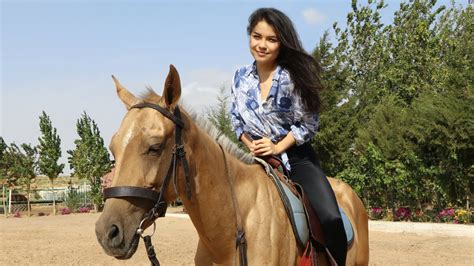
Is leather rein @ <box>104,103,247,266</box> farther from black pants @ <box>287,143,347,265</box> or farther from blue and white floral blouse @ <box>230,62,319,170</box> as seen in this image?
blue and white floral blouse @ <box>230,62,319,170</box>

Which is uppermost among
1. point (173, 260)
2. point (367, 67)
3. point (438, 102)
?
point (367, 67)

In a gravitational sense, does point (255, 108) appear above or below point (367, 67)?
below

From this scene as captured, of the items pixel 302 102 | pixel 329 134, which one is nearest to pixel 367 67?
pixel 329 134

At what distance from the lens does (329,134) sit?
2447 cm

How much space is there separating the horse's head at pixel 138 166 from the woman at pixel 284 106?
1.08 m

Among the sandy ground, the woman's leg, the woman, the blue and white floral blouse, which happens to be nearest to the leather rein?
the woman's leg

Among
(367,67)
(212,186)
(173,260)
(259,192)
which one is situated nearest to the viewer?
(212,186)

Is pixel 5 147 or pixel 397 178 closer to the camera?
pixel 397 178

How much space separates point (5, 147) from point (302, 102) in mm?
40498

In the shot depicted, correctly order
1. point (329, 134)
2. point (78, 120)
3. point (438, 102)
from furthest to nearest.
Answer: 1. point (78, 120)
2. point (329, 134)
3. point (438, 102)

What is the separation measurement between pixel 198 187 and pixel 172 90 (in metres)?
0.64

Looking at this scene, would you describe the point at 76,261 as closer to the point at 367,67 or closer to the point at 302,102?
the point at 302,102

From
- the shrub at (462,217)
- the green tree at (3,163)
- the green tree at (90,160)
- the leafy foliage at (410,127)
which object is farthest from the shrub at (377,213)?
the green tree at (3,163)

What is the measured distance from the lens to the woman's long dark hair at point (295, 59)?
4070 mm
